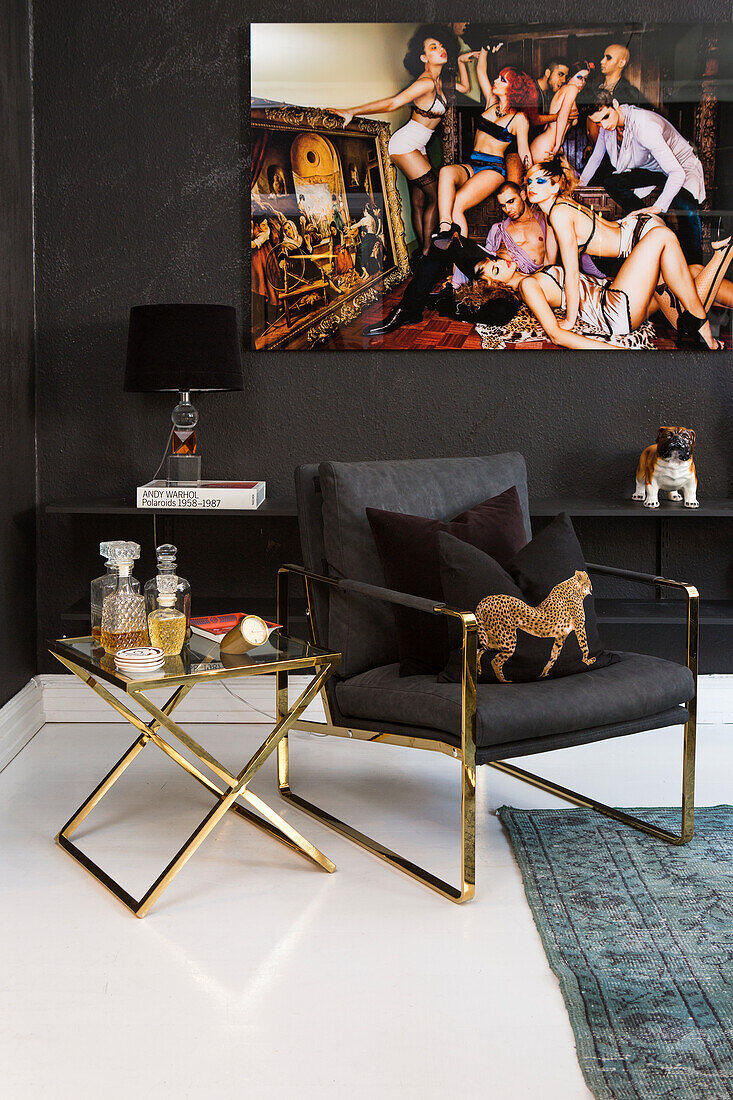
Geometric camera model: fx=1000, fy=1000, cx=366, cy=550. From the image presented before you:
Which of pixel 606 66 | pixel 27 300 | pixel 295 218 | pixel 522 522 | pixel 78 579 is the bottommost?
pixel 78 579

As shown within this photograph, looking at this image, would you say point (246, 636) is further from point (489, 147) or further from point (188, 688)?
point (489, 147)

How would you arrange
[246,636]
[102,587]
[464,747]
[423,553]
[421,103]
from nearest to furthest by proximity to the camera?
[464,747]
[246,636]
[102,587]
[423,553]
[421,103]

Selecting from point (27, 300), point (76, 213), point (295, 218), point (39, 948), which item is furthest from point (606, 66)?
point (39, 948)

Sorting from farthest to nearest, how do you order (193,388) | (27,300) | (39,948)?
(27,300) → (193,388) → (39,948)

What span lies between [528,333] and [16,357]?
1.74 metres

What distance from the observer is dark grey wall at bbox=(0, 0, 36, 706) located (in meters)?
3.19

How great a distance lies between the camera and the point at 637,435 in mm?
3584

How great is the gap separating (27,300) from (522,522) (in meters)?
1.90

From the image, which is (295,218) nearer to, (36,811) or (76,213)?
(76,213)

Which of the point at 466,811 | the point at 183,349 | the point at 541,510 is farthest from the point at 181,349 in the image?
the point at 466,811

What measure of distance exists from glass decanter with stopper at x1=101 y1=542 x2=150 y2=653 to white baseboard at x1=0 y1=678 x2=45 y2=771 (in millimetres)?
1013

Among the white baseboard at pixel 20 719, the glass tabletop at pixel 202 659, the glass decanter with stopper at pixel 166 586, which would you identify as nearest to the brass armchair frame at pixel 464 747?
the glass tabletop at pixel 202 659

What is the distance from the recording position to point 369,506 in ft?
8.75

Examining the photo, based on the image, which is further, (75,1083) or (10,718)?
(10,718)
